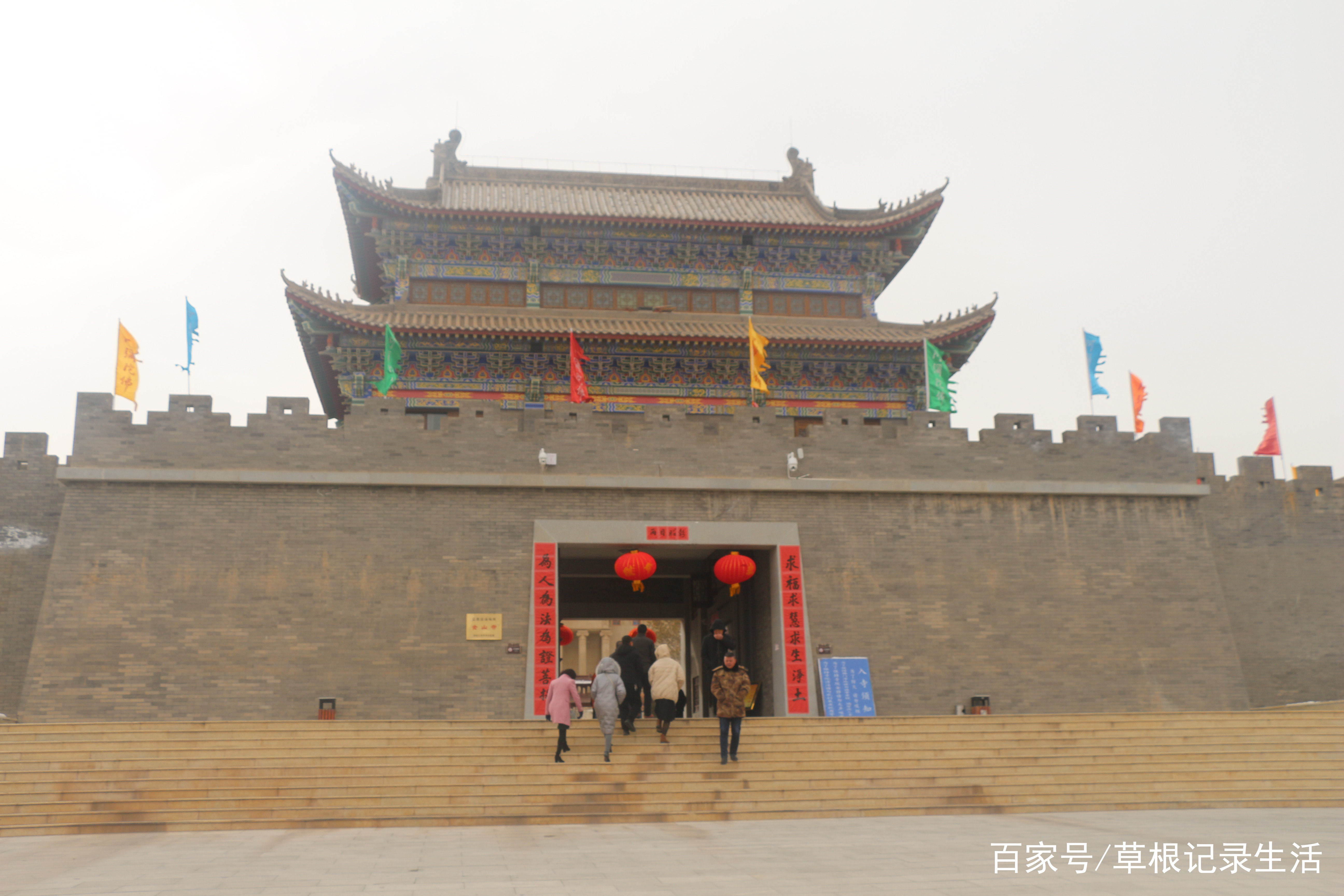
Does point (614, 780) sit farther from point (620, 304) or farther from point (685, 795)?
point (620, 304)

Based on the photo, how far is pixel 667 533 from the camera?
13086 millimetres

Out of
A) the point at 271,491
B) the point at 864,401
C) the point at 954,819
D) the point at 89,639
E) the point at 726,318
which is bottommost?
the point at 954,819

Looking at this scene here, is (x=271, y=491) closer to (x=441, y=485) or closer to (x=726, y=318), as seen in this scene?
(x=441, y=485)

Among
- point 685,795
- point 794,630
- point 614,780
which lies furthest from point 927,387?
point 614,780

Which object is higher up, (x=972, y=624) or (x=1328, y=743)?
Result: (x=972, y=624)

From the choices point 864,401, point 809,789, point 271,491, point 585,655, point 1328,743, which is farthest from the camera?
point 585,655

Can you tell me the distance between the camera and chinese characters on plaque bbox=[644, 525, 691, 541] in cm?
Answer: 1305

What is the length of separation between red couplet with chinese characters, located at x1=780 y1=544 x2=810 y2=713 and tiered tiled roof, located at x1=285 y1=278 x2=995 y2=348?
16.5 ft

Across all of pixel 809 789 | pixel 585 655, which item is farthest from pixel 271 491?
pixel 585 655

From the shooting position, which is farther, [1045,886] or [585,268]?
[585,268]

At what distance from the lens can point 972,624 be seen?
13.3 m

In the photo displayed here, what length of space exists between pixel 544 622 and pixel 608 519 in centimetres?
154

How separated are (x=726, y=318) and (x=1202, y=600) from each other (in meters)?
8.74

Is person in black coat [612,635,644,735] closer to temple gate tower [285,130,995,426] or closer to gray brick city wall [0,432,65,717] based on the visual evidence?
temple gate tower [285,130,995,426]
